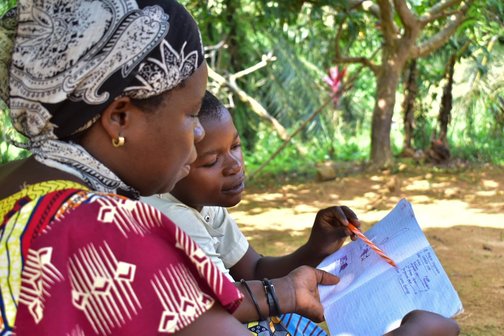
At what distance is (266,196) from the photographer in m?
7.51

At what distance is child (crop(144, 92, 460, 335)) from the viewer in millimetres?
1989

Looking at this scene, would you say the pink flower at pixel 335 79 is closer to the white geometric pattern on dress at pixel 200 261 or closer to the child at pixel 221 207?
the child at pixel 221 207

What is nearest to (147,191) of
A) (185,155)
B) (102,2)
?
Answer: (185,155)

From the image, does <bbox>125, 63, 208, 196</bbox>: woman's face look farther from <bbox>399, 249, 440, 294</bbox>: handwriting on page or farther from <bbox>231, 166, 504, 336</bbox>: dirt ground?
<bbox>231, 166, 504, 336</bbox>: dirt ground

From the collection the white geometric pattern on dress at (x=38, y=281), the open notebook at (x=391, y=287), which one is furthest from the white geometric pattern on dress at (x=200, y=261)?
the open notebook at (x=391, y=287)

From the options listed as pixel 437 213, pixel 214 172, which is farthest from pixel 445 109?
pixel 214 172

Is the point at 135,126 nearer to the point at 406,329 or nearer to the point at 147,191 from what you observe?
the point at 147,191

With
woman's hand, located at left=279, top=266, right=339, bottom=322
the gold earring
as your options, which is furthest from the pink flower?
the gold earring

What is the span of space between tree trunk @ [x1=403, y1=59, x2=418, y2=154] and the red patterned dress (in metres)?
A: 8.74

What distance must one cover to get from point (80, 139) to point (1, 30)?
0.29 meters

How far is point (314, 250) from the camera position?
6.85 feet

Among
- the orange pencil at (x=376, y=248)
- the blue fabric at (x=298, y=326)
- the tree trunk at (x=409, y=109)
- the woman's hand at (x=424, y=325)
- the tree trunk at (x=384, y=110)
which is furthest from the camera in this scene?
the tree trunk at (x=409, y=109)

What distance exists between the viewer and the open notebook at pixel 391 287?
1.52m

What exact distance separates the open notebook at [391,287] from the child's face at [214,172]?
510 mm
